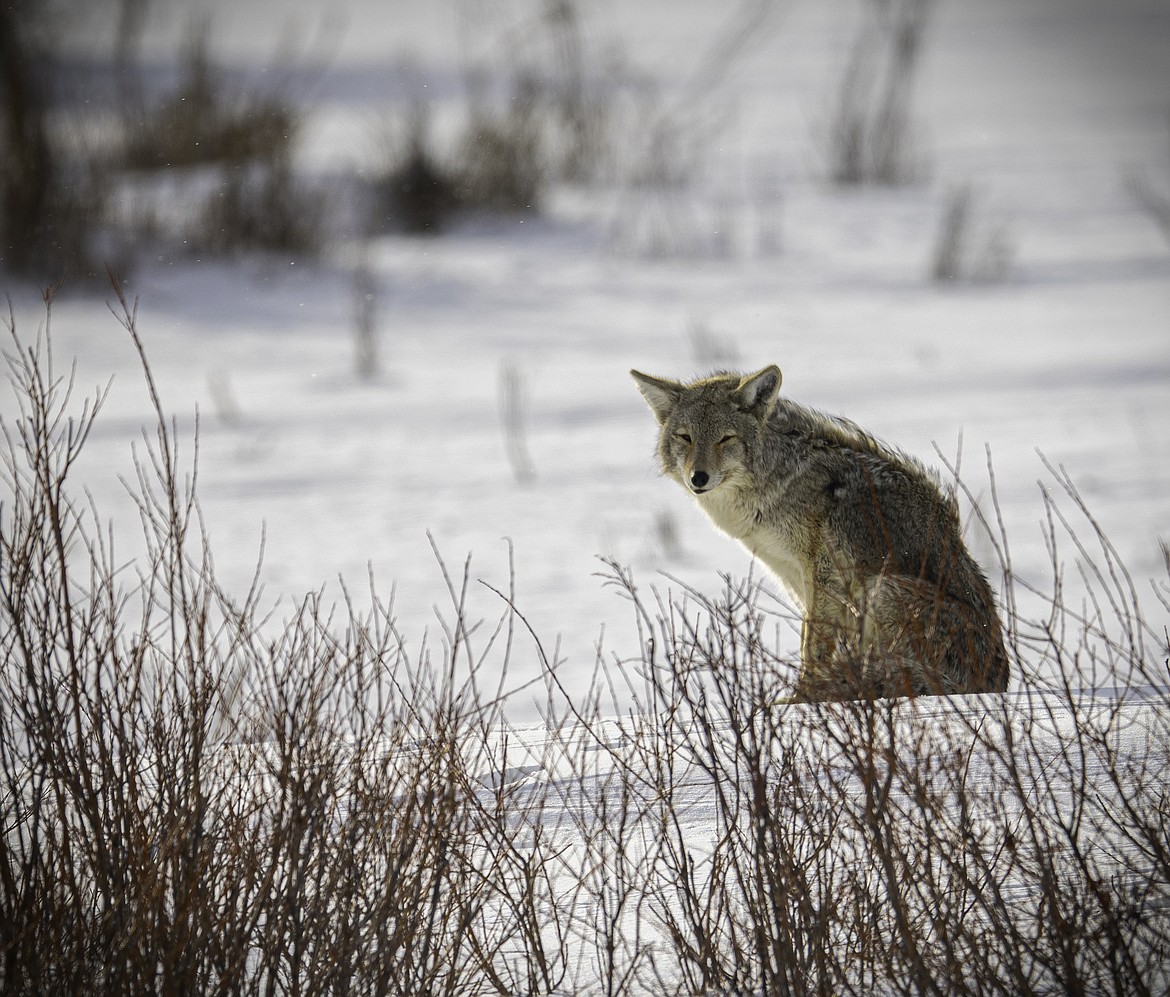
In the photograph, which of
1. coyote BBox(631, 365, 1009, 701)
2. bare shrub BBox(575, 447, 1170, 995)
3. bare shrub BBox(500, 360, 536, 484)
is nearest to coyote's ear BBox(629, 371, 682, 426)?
coyote BBox(631, 365, 1009, 701)

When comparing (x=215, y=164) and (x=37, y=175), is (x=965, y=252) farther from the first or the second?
(x=37, y=175)

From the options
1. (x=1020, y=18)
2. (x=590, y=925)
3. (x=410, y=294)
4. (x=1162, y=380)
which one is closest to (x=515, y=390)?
(x=410, y=294)

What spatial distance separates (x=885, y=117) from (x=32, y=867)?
806 inches

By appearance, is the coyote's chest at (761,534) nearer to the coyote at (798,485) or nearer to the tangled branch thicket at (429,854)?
the coyote at (798,485)

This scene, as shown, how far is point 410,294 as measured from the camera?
17500 millimetres

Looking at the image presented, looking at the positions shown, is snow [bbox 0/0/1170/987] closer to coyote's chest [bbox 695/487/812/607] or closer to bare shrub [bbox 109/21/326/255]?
coyote's chest [bbox 695/487/812/607]

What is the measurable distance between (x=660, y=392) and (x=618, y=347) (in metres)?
9.49

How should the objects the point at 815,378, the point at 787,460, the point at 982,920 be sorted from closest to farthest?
the point at 982,920, the point at 787,460, the point at 815,378

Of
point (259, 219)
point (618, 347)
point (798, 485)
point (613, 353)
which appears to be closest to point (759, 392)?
point (798, 485)

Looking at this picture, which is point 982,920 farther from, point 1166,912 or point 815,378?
point 815,378

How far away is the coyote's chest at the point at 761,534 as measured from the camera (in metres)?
5.42

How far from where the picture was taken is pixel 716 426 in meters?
5.51

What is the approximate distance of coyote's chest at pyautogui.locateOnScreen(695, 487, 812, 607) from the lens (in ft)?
A: 17.8

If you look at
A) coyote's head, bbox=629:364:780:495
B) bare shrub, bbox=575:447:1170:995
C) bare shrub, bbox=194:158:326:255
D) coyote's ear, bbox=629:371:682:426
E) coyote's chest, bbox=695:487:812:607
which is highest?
bare shrub, bbox=194:158:326:255
